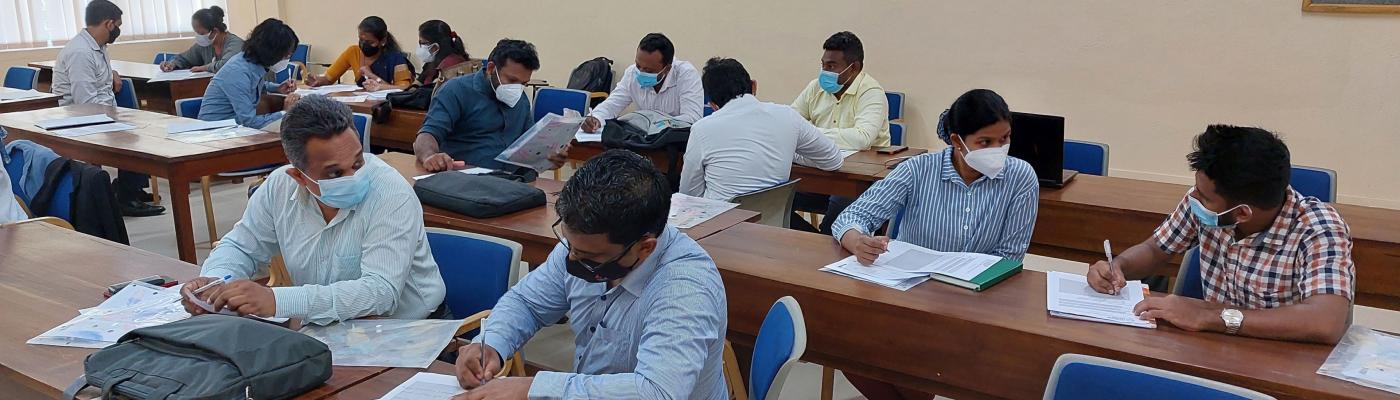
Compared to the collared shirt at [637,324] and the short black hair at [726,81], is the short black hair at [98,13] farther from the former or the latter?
the collared shirt at [637,324]

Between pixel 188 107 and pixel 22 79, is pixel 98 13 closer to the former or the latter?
pixel 188 107

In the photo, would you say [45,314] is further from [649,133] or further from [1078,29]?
[1078,29]

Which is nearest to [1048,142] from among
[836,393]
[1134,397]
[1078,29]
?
[836,393]

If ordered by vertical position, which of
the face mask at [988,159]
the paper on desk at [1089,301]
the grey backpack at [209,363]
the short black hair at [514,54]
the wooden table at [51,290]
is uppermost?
the short black hair at [514,54]

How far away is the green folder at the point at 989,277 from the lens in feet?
7.48

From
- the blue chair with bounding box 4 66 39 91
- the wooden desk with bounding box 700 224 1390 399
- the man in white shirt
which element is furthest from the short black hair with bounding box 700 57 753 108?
the blue chair with bounding box 4 66 39 91

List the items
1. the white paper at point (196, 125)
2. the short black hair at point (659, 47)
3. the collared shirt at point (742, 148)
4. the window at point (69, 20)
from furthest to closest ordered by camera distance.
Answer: the window at point (69, 20)
the short black hair at point (659, 47)
the white paper at point (196, 125)
the collared shirt at point (742, 148)

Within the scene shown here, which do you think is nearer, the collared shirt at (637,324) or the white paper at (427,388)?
the collared shirt at (637,324)

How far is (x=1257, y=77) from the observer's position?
532cm

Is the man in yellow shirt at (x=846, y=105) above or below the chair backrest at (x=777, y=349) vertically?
above

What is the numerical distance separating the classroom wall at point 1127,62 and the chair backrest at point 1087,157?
1955 mm

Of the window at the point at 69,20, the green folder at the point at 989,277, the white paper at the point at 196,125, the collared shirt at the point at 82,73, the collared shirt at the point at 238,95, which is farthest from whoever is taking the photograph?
the window at the point at 69,20

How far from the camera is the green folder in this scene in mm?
2279

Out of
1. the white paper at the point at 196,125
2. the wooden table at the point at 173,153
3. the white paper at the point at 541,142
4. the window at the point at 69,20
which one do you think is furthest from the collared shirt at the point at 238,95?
the window at the point at 69,20
